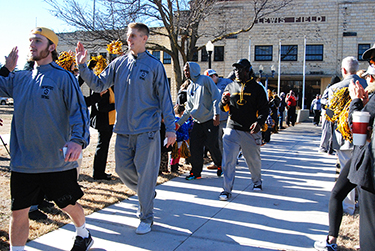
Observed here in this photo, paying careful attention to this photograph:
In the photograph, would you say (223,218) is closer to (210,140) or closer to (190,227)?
(190,227)

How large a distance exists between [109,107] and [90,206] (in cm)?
193

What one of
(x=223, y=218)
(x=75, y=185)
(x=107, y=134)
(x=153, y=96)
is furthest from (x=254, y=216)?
(x=107, y=134)

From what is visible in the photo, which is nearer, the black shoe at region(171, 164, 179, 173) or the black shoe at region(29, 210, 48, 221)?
the black shoe at region(29, 210, 48, 221)

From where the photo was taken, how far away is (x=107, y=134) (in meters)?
6.31

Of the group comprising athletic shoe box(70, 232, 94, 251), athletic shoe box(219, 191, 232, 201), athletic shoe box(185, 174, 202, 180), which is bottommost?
athletic shoe box(185, 174, 202, 180)

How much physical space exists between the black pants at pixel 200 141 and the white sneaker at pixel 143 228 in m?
2.76

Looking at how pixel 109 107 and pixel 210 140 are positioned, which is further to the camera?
pixel 210 140

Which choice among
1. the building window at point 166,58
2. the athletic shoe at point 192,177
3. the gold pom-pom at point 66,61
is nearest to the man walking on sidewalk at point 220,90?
the athletic shoe at point 192,177

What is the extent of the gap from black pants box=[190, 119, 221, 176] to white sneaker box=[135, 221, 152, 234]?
2757 millimetres

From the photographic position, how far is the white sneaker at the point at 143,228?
3.90 meters

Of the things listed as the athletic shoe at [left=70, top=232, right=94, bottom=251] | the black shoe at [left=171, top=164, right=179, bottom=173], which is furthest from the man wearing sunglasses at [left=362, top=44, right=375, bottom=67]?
the black shoe at [left=171, top=164, right=179, bottom=173]

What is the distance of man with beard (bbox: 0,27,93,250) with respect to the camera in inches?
117

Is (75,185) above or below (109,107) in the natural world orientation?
below

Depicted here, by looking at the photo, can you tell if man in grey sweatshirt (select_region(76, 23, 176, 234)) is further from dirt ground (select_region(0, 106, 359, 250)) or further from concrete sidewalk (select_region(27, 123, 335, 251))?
dirt ground (select_region(0, 106, 359, 250))
